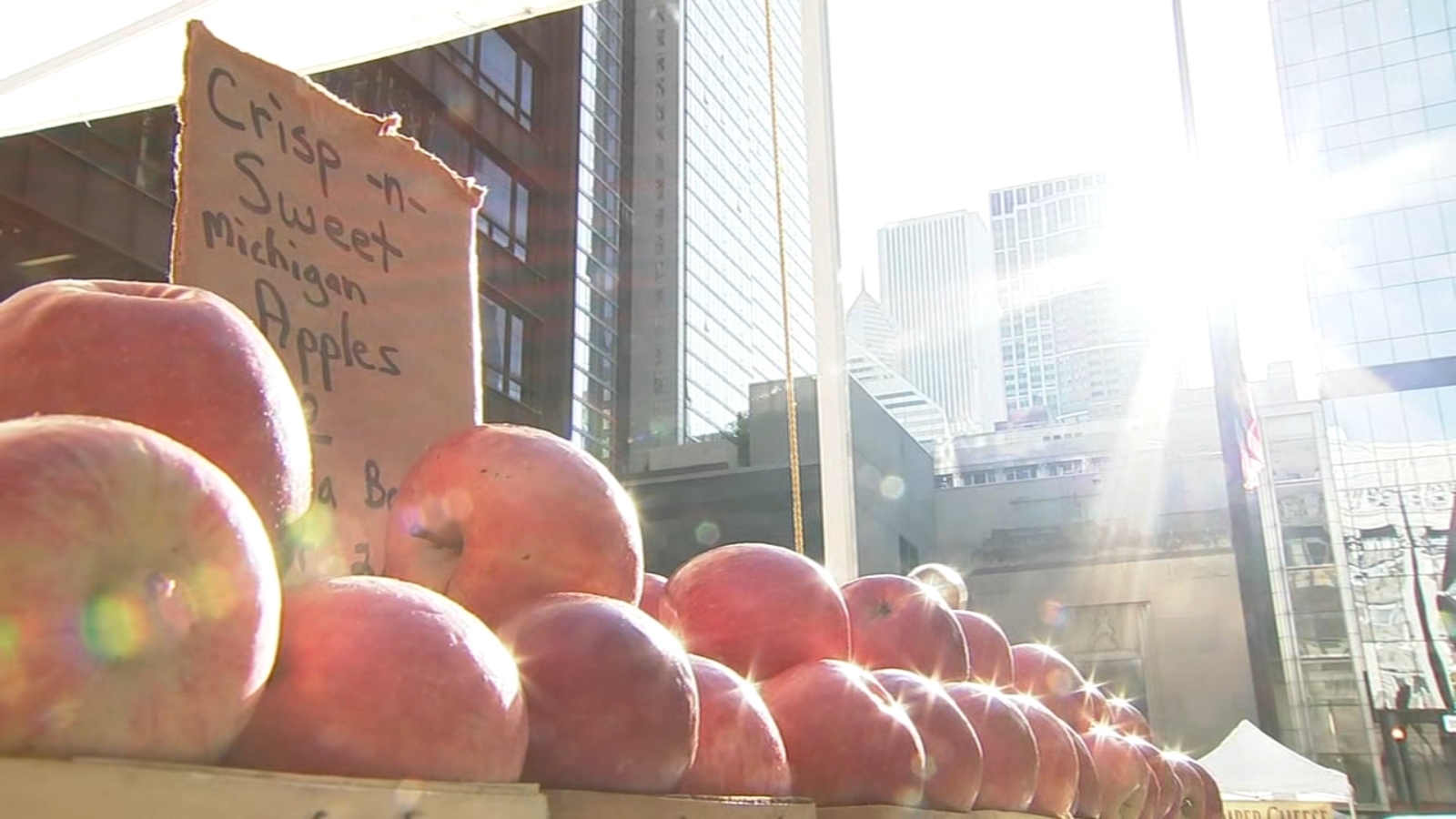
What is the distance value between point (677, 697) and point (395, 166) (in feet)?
2.35

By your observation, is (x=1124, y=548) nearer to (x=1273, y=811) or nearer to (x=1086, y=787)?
(x=1273, y=811)

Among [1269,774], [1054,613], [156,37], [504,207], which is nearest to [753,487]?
[504,207]

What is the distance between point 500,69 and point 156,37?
Answer: 1288cm

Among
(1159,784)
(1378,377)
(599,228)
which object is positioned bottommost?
(1159,784)

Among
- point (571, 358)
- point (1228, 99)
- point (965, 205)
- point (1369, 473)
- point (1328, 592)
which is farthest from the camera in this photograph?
point (1369, 473)

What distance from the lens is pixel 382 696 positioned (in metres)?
0.56

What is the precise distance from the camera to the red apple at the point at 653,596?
3.99 feet

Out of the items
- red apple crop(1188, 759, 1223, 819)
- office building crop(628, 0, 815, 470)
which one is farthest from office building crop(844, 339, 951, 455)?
red apple crop(1188, 759, 1223, 819)

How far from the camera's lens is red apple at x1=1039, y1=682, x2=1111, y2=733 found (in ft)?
5.88

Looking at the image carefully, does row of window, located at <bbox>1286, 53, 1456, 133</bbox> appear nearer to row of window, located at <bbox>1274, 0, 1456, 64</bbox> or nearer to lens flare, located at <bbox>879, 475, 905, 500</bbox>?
row of window, located at <bbox>1274, 0, 1456, 64</bbox>

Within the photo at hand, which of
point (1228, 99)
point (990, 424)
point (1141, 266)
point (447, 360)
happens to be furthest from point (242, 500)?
point (990, 424)

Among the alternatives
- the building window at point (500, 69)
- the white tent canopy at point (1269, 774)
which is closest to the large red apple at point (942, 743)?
the white tent canopy at point (1269, 774)

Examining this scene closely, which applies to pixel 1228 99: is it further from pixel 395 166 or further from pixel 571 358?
pixel 395 166

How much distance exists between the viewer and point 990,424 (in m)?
18.5
